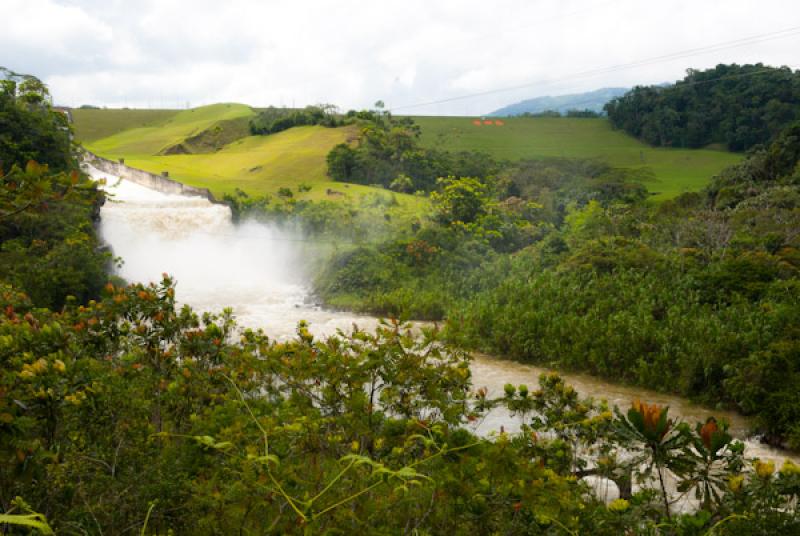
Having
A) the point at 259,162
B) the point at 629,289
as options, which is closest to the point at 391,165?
the point at 259,162

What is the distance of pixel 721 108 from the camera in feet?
131

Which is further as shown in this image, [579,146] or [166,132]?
[166,132]

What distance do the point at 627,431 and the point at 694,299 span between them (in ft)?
32.1

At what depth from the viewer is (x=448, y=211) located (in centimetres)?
2195

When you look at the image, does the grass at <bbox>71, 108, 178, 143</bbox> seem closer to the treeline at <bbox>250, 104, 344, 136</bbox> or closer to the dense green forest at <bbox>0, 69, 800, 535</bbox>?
the treeline at <bbox>250, 104, 344, 136</bbox>

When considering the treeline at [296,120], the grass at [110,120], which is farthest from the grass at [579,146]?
the grass at [110,120]

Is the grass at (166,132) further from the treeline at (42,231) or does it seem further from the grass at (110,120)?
the treeline at (42,231)

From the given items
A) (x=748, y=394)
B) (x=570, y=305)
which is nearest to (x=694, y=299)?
(x=570, y=305)

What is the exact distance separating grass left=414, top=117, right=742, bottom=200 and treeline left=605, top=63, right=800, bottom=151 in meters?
1.05

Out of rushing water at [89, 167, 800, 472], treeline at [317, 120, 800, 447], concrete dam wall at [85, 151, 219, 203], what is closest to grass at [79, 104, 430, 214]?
concrete dam wall at [85, 151, 219, 203]

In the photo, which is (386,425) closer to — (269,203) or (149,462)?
(149,462)

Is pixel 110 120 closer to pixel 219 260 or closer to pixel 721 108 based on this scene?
pixel 219 260

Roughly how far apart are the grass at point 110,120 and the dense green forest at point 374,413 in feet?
162

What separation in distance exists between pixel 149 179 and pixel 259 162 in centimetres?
728
